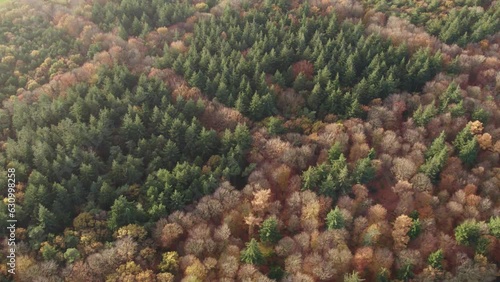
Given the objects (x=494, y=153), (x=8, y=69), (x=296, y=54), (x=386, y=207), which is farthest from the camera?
(x=296, y=54)

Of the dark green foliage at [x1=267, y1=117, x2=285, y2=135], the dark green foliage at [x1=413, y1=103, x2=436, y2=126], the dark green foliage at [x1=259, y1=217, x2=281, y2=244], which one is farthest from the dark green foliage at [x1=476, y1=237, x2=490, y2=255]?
the dark green foliage at [x1=267, y1=117, x2=285, y2=135]

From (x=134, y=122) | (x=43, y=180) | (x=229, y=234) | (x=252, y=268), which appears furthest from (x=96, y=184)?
(x=252, y=268)

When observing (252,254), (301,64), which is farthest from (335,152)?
(301,64)

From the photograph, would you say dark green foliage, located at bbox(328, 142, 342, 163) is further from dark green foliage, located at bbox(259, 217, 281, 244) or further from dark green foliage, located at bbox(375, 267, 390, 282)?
dark green foliage, located at bbox(375, 267, 390, 282)

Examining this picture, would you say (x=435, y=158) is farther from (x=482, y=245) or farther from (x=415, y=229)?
(x=482, y=245)

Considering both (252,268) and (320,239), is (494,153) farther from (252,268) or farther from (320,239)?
(252,268)

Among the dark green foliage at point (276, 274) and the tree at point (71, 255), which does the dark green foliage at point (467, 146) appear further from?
the tree at point (71, 255)
